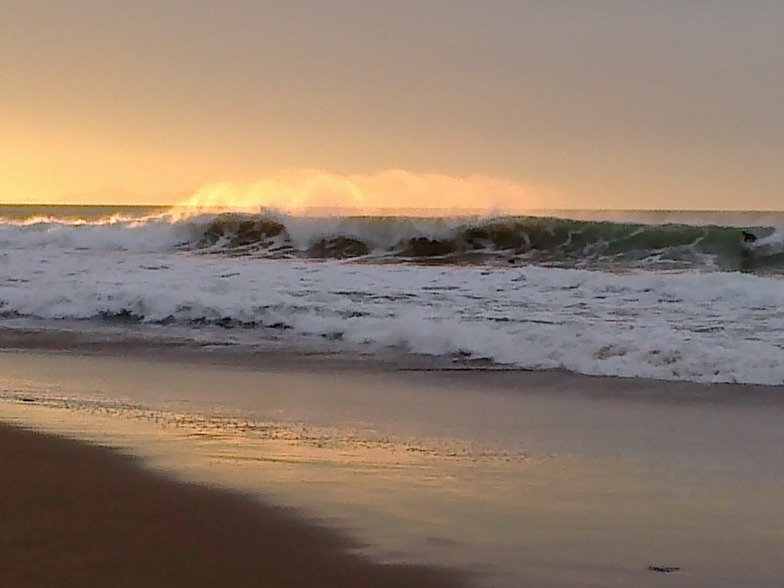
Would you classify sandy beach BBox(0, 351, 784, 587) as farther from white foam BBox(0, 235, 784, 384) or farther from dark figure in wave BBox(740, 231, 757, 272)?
dark figure in wave BBox(740, 231, 757, 272)

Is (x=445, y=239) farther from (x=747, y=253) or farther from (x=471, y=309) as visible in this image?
(x=471, y=309)

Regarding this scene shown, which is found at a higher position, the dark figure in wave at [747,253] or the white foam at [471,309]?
the dark figure in wave at [747,253]

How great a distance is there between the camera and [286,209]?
92.2 feet

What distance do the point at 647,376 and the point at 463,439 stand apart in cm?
294

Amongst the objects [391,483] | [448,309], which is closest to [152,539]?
[391,483]

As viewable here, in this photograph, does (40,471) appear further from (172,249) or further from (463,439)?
(172,249)

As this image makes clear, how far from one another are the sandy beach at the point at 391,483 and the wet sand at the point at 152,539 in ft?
0.04

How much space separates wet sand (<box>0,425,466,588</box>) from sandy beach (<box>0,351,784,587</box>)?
0.01m

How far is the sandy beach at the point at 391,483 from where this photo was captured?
4090mm

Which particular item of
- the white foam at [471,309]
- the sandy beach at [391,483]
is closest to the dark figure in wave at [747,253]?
the white foam at [471,309]

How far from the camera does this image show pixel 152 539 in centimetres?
Answer: 437

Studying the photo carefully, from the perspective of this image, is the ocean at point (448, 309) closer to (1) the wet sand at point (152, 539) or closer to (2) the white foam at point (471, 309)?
(2) the white foam at point (471, 309)

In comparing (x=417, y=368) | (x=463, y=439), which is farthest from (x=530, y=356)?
(x=463, y=439)

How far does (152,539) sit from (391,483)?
130cm
